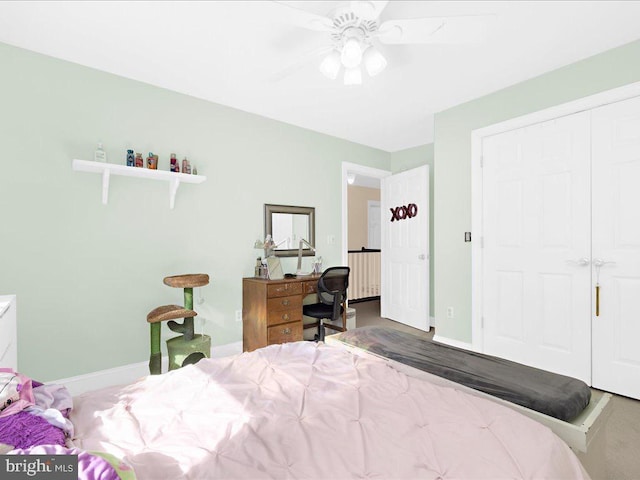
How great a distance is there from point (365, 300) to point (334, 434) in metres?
5.27

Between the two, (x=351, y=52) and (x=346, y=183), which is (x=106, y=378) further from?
(x=346, y=183)

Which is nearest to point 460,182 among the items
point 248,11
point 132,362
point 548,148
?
point 548,148

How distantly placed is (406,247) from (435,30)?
3.10 m

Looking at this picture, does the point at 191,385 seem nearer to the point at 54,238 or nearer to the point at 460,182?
the point at 54,238

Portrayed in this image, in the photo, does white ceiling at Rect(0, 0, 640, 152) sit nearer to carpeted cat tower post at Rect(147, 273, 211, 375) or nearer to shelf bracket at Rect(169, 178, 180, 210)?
shelf bracket at Rect(169, 178, 180, 210)

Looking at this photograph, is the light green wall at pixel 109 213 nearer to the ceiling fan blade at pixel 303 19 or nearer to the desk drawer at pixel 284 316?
the desk drawer at pixel 284 316

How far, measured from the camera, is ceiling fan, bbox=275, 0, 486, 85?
157cm

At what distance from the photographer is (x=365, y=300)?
6.12m

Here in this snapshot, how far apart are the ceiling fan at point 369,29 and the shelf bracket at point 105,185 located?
1.75 meters

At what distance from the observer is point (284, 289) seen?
9.99 feet

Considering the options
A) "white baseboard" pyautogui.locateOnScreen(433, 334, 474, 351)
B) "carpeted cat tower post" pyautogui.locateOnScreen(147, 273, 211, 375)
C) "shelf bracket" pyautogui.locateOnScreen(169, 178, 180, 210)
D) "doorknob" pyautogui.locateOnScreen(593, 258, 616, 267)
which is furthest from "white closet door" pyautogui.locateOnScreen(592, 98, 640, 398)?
"shelf bracket" pyautogui.locateOnScreen(169, 178, 180, 210)

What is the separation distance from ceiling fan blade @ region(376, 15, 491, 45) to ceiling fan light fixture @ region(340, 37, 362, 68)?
13 cm

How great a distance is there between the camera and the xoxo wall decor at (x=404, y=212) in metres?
4.33

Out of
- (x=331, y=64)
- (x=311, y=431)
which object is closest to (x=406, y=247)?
(x=331, y=64)
